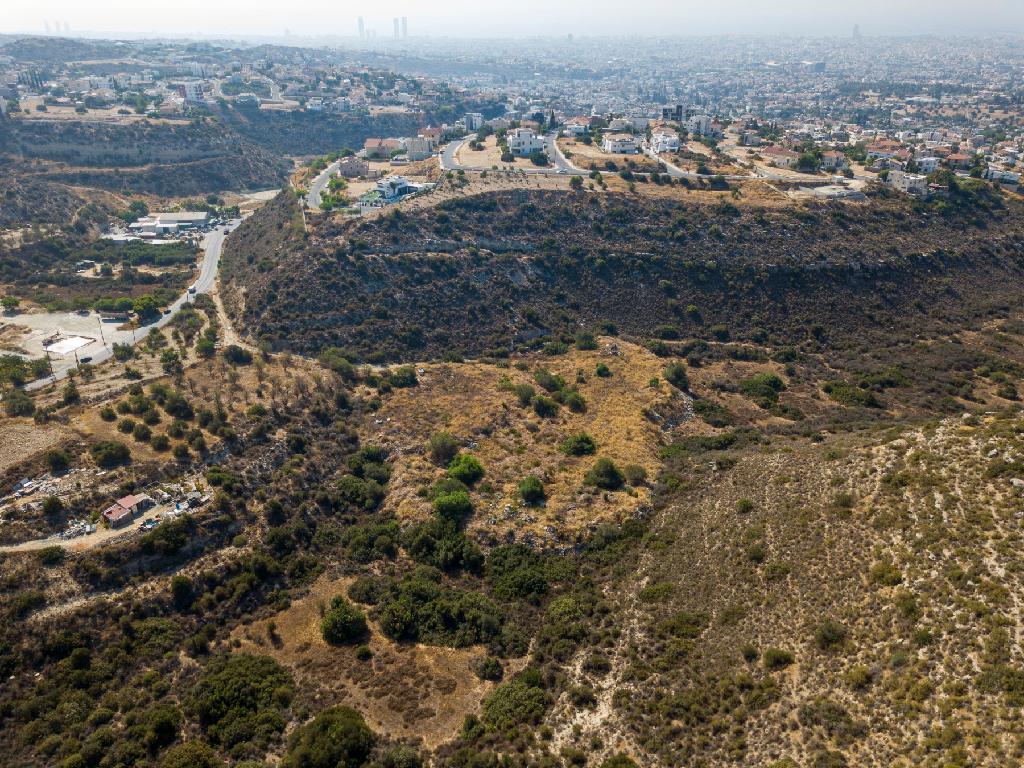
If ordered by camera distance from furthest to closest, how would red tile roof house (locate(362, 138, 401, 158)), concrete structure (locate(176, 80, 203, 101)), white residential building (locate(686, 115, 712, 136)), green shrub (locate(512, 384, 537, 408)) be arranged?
concrete structure (locate(176, 80, 203, 101)) < white residential building (locate(686, 115, 712, 136)) < red tile roof house (locate(362, 138, 401, 158)) < green shrub (locate(512, 384, 537, 408))

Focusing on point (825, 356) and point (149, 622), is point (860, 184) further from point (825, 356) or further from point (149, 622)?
point (149, 622)

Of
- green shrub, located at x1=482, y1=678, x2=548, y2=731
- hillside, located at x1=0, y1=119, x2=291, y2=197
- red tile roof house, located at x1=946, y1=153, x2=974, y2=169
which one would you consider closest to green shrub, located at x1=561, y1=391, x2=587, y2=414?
green shrub, located at x1=482, y1=678, x2=548, y2=731

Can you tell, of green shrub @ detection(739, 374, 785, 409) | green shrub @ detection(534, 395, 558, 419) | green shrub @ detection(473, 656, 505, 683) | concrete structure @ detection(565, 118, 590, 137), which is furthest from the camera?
concrete structure @ detection(565, 118, 590, 137)

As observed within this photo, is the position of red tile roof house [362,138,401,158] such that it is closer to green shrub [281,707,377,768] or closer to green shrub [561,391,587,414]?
green shrub [561,391,587,414]

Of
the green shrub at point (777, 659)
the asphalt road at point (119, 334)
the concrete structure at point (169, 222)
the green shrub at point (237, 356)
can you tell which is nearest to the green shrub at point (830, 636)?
the green shrub at point (777, 659)

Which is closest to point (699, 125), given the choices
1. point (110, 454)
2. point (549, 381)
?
point (549, 381)

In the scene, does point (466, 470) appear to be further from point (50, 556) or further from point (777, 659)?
point (50, 556)

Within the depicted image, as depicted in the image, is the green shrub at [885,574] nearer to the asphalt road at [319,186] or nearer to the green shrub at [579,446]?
the green shrub at [579,446]
